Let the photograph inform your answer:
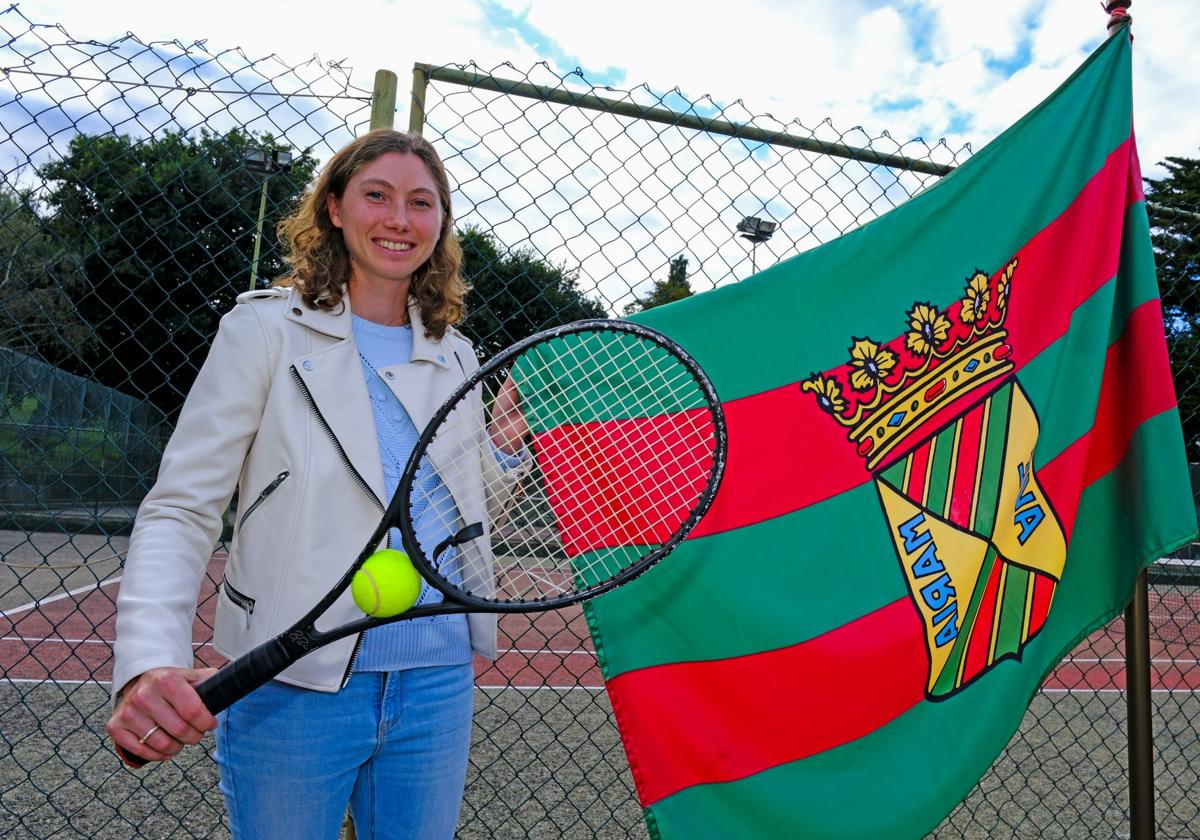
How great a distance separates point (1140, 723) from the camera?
287cm

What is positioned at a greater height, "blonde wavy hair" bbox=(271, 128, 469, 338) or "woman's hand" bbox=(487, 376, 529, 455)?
"blonde wavy hair" bbox=(271, 128, 469, 338)

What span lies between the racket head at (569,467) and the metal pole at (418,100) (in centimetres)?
73

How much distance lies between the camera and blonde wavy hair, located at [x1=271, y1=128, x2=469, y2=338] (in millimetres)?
1974

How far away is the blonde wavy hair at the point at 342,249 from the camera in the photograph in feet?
6.48

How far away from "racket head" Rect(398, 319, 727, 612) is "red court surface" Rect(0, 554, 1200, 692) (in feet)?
11.7

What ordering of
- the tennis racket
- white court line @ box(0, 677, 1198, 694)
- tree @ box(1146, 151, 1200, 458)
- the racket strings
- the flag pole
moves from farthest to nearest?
white court line @ box(0, 677, 1198, 694), tree @ box(1146, 151, 1200, 458), the flag pole, the racket strings, the tennis racket

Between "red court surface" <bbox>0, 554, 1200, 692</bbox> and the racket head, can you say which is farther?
"red court surface" <bbox>0, 554, 1200, 692</bbox>

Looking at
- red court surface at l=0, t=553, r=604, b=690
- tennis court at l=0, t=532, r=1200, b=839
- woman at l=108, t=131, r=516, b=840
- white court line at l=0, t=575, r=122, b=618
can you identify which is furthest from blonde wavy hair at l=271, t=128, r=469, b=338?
white court line at l=0, t=575, r=122, b=618

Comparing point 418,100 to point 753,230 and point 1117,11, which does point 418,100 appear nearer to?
point 753,230

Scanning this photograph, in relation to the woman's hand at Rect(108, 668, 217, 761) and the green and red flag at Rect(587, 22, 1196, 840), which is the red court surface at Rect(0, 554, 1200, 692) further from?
the woman's hand at Rect(108, 668, 217, 761)

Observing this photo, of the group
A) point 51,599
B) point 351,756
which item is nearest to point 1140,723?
point 351,756

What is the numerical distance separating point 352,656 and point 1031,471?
1885 millimetres

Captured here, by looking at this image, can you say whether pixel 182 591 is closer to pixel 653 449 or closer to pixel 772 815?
pixel 653 449

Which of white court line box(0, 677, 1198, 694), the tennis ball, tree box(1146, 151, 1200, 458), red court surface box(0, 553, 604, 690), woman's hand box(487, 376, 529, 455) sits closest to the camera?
the tennis ball
